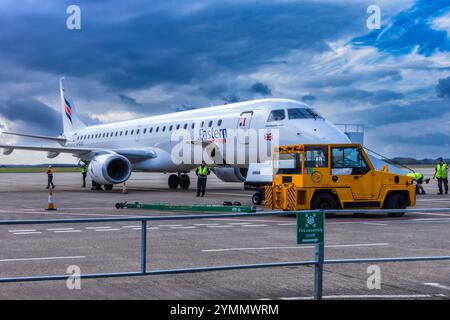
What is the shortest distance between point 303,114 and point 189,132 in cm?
729

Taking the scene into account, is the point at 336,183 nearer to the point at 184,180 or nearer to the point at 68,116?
the point at 184,180

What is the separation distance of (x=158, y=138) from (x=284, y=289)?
25.0 metres

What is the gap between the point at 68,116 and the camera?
156ft

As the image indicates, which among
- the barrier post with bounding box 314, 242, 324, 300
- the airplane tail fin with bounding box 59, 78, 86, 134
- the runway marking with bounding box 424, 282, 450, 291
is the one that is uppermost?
the airplane tail fin with bounding box 59, 78, 86, 134

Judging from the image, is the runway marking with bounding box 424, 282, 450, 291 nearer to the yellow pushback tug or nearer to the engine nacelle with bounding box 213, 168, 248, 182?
the yellow pushback tug

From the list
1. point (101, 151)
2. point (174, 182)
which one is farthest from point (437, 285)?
point (174, 182)

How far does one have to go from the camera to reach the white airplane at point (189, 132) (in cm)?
2406

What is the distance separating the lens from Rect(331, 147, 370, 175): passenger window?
17.4 m

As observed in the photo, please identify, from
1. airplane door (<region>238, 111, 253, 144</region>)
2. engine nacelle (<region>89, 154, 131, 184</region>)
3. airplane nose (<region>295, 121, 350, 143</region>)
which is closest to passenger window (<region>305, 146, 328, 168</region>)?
airplane nose (<region>295, 121, 350, 143</region>)

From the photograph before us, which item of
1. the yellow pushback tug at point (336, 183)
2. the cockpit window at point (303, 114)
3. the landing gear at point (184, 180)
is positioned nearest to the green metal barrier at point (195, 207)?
the yellow pushback tug at point (336, 183)
